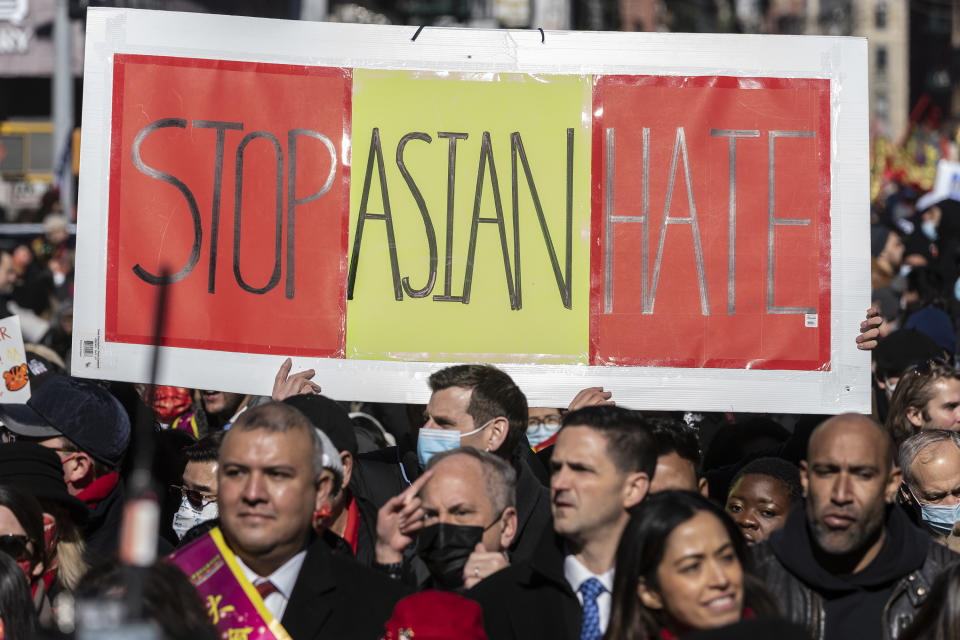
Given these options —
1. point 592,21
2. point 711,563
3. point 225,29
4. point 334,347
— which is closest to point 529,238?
point 334,347

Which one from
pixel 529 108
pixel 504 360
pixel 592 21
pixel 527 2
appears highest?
pixel 592 21

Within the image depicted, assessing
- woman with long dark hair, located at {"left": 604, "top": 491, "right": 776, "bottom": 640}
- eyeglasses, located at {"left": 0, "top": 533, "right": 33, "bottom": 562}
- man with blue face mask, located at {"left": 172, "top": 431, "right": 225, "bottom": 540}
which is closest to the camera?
woman with long dark hair, located at {"left": 604, "top": 491, "right": 776, "bottom": 640}

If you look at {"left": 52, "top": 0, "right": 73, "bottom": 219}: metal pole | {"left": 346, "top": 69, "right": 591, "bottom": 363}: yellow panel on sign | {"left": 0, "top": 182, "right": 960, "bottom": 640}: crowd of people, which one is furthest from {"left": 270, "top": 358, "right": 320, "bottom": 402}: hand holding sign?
{"left": 52, "top": 0, "right": 73, "bottom": 219}: metal pole

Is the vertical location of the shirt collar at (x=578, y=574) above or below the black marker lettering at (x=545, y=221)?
below

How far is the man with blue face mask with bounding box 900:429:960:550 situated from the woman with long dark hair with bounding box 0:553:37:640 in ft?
11.3

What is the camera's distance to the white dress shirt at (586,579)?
4281 mm

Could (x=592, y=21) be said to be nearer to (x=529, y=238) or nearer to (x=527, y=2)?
(x=527, y=2)

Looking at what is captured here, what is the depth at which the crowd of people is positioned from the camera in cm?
377

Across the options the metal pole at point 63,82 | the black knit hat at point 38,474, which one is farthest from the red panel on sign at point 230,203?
the metal pole at point 63,82

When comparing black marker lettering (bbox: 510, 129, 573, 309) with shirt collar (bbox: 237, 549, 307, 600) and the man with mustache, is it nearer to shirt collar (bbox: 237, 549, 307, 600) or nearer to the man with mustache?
the man with mustache

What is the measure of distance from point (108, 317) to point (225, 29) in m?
1.34

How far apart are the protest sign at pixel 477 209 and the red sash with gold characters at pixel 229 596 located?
72.1 inches

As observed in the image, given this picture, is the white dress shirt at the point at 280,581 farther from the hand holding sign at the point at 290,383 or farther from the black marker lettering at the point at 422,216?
the black marker lettering at the point at 422,216

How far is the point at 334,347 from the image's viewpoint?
603 cm
